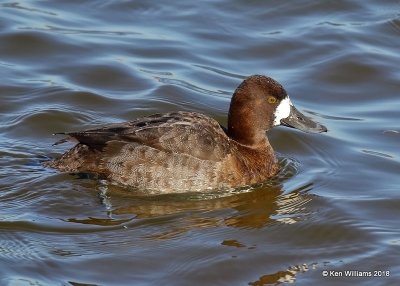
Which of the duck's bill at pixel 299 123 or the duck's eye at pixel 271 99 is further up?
the duck's eye at pixel 271 99

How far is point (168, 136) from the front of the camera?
319 inches

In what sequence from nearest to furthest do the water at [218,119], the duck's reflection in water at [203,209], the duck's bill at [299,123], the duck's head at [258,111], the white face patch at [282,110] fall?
the water at [218,119] → the duck's reflection in water at [203,209] → the duck's head at [258,111] → the white face patch at [282,110] → the duck's bill at [299,123]

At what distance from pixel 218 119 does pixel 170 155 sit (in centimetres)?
187

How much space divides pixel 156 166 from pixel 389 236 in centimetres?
200

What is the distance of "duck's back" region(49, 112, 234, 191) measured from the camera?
26.6 feet

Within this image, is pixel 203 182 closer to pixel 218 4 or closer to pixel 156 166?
pixel 156 166

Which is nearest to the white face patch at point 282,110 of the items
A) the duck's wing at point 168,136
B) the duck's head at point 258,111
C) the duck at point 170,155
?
the duck's head at point 258,111

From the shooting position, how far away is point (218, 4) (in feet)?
42.2

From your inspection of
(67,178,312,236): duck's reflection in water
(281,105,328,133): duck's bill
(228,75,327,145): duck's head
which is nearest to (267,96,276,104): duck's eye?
(228,75,327,145): duck's head

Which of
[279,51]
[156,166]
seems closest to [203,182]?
[156,166]

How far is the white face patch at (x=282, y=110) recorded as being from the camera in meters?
8.65

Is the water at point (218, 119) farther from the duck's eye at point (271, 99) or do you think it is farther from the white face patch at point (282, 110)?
the duck's eye at point (271, 99)

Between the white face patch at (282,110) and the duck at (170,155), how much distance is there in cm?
21

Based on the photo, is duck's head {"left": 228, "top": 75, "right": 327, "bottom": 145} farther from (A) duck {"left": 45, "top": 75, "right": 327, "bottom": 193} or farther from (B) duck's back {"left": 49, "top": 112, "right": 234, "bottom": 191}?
(B) duck's back {"left": 49, "top": 112, "right": 234, "bottom": 191}
